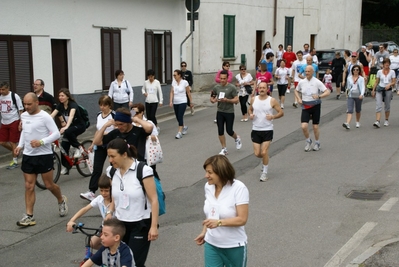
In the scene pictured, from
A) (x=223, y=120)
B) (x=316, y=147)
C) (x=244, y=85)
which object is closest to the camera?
(x=223, y=120)

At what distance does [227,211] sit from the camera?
4.93 metres

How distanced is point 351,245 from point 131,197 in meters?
3.12

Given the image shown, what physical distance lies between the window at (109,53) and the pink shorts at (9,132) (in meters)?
6.10

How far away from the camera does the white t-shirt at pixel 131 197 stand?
535 cm

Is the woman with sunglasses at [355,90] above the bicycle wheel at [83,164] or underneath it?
above

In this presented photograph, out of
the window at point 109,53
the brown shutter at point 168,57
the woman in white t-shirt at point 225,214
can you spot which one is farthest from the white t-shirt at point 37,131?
the brown shutter at point 168,57

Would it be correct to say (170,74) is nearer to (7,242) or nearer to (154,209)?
(7,242)

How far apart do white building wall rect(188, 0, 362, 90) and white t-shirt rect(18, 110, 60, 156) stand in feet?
57.0

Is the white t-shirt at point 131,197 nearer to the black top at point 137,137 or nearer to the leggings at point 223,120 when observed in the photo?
the black top at point 137,137

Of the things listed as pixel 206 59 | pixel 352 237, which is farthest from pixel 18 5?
pixel 206 59

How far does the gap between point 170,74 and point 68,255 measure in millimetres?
14634

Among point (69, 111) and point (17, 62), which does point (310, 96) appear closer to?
point (69, 111)

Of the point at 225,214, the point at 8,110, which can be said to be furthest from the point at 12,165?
the point at 225,214

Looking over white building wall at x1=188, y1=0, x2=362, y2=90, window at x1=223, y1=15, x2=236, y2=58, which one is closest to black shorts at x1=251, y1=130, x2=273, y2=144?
white building wall at x1=188, y1=0, x2=362, y2=90
